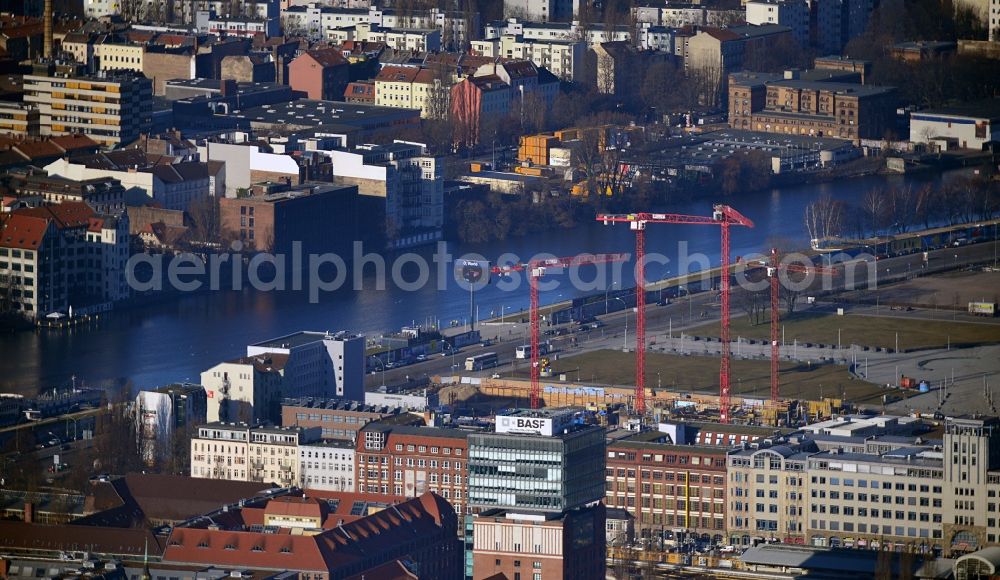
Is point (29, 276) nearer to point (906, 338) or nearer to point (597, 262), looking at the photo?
point (597, 262)

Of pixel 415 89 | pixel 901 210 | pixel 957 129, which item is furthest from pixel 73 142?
pixel 957 129

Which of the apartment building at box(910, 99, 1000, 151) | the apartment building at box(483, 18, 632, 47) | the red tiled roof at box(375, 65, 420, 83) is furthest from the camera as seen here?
the apartment building at box(483, 18, 632, 47)

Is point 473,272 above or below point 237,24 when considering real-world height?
below

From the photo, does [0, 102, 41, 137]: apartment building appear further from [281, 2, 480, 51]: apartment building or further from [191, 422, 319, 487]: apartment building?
[191, 422, 319, 487]: apartment building

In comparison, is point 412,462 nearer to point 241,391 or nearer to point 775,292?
point 241,391

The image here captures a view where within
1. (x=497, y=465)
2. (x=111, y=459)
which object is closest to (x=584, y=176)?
(x=111, y=459)

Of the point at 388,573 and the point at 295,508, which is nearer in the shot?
the point at 388,573

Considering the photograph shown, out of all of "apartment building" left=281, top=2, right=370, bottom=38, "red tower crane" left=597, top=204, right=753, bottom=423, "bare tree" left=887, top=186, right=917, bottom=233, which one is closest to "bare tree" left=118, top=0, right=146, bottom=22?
"apartment building" left=281, top=2, right=370, bottom=38
